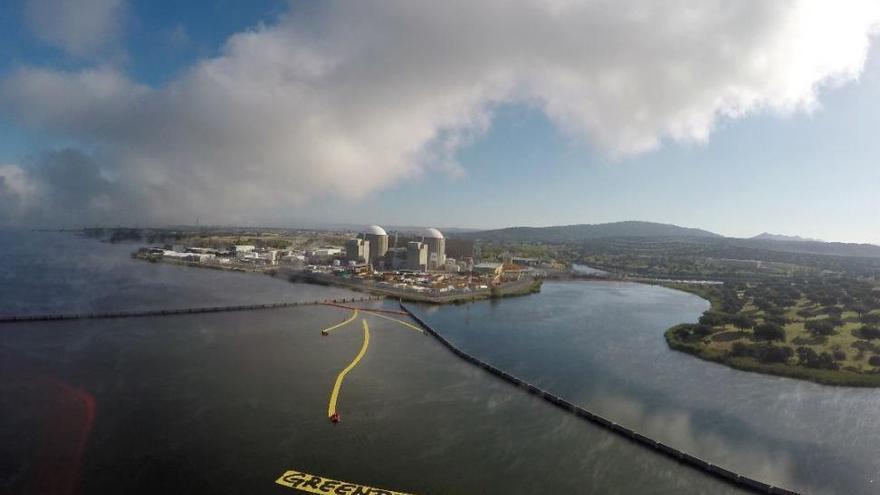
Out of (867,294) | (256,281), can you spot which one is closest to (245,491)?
(256,281)

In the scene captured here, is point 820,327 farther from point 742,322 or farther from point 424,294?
point 424,294

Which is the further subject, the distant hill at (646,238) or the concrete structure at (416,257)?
the distant hill at (646,238)

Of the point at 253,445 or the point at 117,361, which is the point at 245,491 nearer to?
the point at 253,445

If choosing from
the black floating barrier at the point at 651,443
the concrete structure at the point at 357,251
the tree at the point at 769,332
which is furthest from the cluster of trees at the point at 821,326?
the concrete structure at the point at 357,251

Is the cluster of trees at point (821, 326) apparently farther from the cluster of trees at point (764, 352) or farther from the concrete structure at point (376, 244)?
the concrete structure at point (376, 244)

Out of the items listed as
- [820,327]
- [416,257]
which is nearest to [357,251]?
[416,257]
